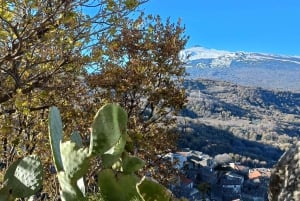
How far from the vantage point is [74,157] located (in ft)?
6.61

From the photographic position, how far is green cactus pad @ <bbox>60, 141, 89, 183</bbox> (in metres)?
2.01

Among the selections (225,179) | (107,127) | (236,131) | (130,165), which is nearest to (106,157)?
(107,127)

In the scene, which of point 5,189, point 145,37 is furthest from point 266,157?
point 5,189

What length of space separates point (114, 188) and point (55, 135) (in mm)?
392

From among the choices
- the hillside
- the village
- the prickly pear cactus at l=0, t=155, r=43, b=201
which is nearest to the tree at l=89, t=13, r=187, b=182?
the prickly pear cactus at l=0, t=155, r=43, b=201

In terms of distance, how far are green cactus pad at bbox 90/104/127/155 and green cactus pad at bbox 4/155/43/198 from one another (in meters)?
0.55

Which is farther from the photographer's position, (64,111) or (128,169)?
(64,111)

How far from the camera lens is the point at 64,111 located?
29.3ft

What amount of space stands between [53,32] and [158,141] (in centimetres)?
523

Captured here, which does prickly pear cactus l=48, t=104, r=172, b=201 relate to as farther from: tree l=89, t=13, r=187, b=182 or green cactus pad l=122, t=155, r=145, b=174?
tree l=89, t=13, r=187, b=182

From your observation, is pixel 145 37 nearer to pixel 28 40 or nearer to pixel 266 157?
pixel 28 40

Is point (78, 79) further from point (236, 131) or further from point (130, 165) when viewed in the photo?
point (236, 131)

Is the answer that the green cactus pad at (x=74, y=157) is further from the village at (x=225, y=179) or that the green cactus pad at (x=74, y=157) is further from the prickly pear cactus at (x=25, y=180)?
the village at (x=225, y=179)

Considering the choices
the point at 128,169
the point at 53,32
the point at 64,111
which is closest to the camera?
the point at 128,169
